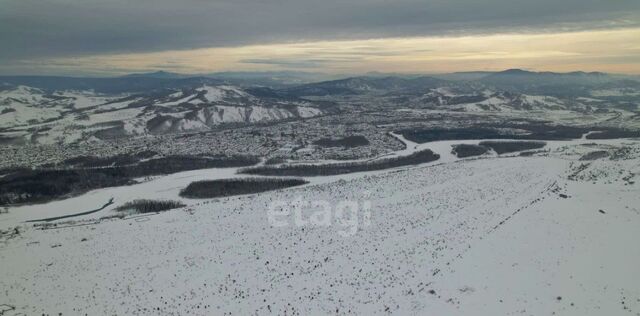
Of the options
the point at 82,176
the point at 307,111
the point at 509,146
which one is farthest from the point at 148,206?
the point at 307,111

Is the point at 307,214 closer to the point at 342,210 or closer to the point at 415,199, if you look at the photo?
the point at 342,210

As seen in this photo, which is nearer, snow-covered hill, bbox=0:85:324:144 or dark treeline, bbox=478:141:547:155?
dark treeline, bbox=478:141:547:155

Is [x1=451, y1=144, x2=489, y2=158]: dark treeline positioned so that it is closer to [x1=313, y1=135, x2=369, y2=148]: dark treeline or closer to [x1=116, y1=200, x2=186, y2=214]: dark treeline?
[x1=313, y1=135, x2=369, y2=148]: dark treeline

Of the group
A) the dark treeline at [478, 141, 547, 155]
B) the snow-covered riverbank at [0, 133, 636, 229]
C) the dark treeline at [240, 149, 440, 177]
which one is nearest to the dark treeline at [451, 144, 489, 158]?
the snow-covered riverbank at [0, 133, 636, 229]

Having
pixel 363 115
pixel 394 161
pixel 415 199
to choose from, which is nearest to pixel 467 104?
pixel 363 115

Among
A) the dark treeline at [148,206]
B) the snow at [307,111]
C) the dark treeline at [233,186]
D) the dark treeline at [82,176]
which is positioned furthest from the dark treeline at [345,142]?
the snow at [307,111]

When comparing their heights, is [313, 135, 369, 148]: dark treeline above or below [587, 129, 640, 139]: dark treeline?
below

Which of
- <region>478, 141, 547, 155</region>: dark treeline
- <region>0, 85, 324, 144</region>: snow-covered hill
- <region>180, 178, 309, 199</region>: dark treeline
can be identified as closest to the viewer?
<region>180, 178, 309, 199</region>: dark treeline
